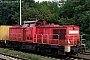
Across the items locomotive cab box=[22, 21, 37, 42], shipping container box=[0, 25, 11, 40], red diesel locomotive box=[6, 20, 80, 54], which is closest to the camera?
red diesel locomotive box=[6, 20, 80, 54]

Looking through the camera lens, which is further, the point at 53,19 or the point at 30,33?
the point at 53,19

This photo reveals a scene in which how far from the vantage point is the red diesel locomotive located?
19.2m

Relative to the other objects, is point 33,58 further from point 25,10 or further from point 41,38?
point 25,10

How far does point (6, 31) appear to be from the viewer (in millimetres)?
29172

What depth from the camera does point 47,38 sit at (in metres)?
21.0

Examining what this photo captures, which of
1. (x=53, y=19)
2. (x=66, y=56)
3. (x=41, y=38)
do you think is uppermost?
(x=53, y=19)

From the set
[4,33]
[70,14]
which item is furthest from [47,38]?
[4,33]

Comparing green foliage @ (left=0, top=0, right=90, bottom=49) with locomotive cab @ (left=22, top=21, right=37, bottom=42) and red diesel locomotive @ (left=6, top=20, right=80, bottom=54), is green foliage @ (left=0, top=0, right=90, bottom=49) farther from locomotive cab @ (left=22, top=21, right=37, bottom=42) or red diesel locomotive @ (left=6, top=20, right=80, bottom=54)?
locomotive cab @ (left=22, top=21, right=37, bottom=42)

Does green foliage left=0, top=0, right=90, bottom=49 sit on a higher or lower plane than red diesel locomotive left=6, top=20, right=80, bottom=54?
higher

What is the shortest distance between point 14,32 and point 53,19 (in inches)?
219

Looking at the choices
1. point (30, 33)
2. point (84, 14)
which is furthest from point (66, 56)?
point (84, 14)

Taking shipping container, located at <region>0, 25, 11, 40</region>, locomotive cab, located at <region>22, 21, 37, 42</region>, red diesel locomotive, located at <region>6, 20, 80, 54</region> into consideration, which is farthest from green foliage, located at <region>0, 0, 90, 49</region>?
locomotive cab, located at <region>22, 21, 37, 42</region>

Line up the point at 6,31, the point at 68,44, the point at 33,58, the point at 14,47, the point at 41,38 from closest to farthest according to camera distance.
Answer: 1. the point at 33,58
2. the point at 68,44
3. the point at 41,38
4. the point at 14,47
5. the point at 6,31

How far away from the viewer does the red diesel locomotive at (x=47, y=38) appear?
1923 cm
